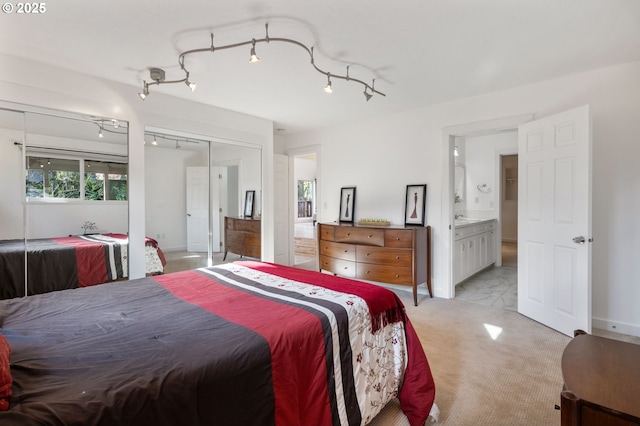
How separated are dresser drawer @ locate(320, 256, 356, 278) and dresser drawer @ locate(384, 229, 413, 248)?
1.92 ft

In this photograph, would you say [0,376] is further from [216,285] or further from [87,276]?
[87,276]

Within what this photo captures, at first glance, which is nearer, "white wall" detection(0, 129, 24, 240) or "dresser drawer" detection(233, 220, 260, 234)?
"white wall" detection(0, 129, 24, 240)

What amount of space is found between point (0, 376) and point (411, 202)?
3959 mm

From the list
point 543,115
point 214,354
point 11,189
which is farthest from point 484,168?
point 11,189

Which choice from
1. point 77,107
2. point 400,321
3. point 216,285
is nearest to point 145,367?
point 216,285

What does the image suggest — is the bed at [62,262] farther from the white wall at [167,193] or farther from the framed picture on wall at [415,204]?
the framed picture on wall at [415,204]

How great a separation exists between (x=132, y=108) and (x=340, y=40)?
7.26 ft

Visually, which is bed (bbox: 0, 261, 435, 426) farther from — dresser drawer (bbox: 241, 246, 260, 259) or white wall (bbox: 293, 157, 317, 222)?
white wall (bbox: 293, 157, 317, 222)

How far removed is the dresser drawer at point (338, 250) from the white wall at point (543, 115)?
2.28ft

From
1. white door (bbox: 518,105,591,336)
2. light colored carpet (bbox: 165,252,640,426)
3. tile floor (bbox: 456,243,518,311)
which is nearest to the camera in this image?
light colored carpet (bbox: 165,252,640,426)

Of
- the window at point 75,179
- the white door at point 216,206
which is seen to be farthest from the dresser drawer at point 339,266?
the window at point 75,179

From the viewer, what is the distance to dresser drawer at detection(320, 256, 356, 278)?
4.17 metres

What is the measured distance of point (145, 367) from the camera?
1.02 m

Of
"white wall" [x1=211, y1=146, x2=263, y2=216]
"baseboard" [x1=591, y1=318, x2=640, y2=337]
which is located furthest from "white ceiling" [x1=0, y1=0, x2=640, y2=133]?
"baseboard" [x1=591, y1=318, x2=640, y2=337]
